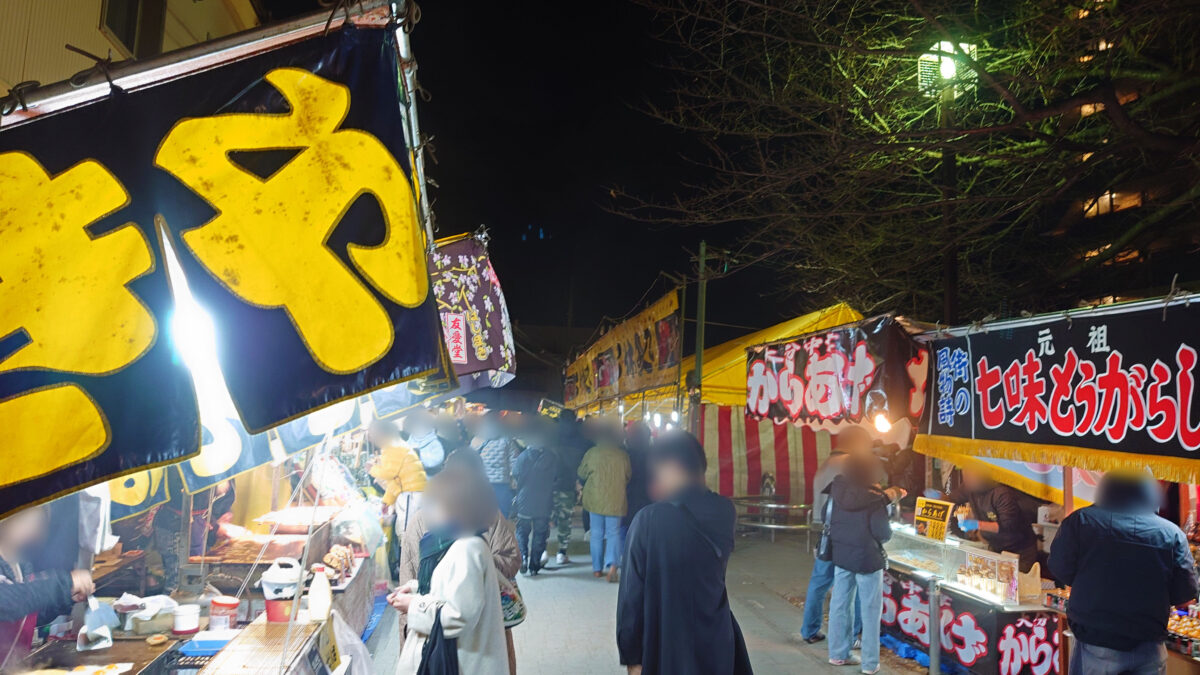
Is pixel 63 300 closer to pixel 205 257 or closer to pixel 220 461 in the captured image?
pixel 205 257

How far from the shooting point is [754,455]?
672 inches

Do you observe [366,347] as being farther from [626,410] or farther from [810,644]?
[626,410]

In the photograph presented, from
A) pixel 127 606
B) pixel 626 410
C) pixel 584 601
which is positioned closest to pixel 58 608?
pixel 127 606

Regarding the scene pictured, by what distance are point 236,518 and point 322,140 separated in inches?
272

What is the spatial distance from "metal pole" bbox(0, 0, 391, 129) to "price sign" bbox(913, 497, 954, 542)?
7.56 m

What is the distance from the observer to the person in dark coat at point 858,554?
7035mm

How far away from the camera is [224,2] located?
1373 cm

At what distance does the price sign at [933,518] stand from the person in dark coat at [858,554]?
0.90 m

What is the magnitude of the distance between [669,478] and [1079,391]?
9.54 feet

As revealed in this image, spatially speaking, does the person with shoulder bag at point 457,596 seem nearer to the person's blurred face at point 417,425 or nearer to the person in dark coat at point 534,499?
the person's blurred face at point 417,425

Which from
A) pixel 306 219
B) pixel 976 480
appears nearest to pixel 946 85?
pixel 976 480

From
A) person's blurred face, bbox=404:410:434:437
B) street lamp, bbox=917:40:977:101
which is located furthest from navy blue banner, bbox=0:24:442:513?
person's blurred face, bbox=404:410:434:437

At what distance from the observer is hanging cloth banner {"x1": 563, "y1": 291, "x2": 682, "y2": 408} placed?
11.3m

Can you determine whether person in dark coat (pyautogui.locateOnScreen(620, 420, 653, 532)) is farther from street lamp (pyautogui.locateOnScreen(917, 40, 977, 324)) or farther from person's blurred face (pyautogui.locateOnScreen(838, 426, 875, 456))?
street lamp (pyautogui.locateOnScreen(917, 40, 977, 324))
